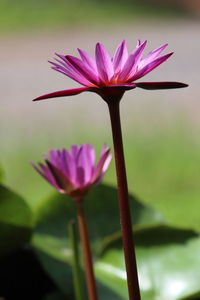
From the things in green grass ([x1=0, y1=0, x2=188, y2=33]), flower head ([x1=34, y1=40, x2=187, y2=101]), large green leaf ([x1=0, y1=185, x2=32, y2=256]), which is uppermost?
green grass ([x1=0, y1=0, x2=188, y2=33])

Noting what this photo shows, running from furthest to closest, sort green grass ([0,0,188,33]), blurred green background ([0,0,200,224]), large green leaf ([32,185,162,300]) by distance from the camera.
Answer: green grass ([0,0,188,33])
blurred green background ([0,0,200,224])
large green leaf ([32,185,162,300])

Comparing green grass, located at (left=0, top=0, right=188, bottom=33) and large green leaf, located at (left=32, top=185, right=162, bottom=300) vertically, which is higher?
green grass, located at (left=0, top=0, right=188, bottom=33)

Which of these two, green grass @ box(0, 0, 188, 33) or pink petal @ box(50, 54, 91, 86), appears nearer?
pink petal @ box(50, 54, 91, 86)

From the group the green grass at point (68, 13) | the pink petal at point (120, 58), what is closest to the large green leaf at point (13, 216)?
the pink petal at point (120, 58)

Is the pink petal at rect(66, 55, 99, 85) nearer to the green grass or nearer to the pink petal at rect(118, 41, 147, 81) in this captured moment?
the pink petal at rect(118, 41, 147, 81)

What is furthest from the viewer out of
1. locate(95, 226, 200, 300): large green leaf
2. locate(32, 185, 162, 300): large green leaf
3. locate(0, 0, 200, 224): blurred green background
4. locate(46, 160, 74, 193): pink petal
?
locate(0, 0, 200, 224): blurred green background

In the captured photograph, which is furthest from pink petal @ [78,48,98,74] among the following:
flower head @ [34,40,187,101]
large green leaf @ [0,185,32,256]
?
large green leaf @ [0,185,32,256]

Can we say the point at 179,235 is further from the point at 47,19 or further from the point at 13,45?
the point at 47,19

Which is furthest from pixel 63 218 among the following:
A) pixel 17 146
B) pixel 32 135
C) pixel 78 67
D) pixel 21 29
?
pixel 21 29

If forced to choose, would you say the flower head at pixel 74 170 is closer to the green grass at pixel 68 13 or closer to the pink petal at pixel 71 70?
the pink petal at pixel 71 70
